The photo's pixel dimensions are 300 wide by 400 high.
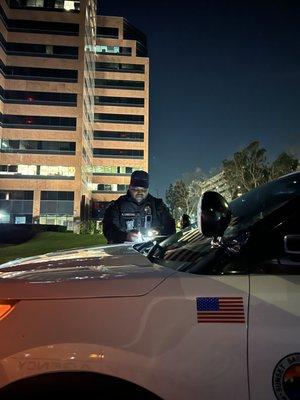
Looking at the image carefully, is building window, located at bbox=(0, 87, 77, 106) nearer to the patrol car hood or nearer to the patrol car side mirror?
the patrol car hood

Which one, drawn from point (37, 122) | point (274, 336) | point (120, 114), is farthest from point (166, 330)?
point (120, 114)

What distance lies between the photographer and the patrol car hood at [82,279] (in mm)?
1813

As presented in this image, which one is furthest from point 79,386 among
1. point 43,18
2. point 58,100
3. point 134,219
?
point 43,18

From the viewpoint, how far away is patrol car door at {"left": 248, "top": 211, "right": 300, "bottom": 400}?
167 centimetres

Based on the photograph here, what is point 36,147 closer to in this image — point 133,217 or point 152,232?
point 133,217

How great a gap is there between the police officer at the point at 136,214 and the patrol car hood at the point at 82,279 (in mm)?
2919

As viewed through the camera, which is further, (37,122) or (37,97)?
(37,97)

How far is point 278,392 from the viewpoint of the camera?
1.66m

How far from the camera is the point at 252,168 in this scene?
52.8 metres

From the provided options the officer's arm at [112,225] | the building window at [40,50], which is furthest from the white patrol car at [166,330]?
the building window at [40,50]

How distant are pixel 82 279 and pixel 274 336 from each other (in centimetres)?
74

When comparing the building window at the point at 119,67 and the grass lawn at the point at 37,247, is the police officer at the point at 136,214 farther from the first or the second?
the building window at the point at 119,67

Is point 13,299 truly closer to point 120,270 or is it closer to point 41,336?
point 41,336

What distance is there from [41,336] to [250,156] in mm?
52729
